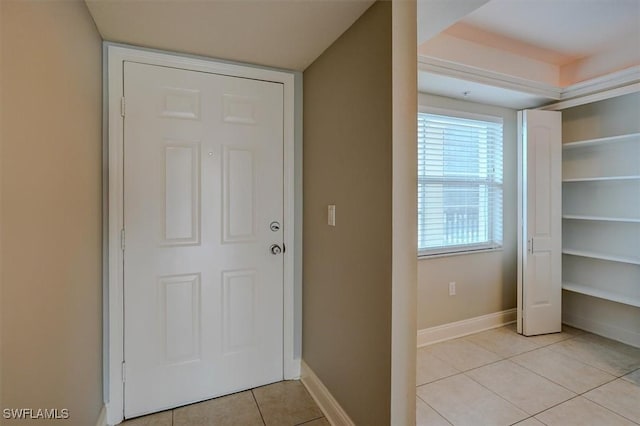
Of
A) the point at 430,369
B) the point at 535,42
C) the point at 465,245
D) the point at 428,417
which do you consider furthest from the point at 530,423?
the point at 535,42

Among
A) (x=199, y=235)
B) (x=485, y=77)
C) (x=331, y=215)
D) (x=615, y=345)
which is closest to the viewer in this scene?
(x=331, y=215)

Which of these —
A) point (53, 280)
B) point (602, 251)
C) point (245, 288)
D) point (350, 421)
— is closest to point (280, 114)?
point (245, 288)

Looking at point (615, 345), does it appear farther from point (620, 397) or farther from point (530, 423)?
point (530, 423)

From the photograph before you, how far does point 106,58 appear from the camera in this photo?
1741 mm

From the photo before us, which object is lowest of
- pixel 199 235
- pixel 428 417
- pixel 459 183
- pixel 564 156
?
pixel 428 417

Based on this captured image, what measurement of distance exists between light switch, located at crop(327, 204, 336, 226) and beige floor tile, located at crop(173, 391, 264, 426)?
1.21 m

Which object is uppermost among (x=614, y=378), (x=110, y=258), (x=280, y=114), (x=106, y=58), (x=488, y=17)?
(x=488, y=17)

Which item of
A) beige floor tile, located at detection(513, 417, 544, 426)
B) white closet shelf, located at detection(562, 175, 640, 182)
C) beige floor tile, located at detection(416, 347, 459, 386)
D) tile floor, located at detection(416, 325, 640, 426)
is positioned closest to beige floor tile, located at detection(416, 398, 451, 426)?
tile floor, located at detection(416, 325, 640, 426)

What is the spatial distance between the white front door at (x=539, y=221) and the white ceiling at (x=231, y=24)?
2.28 meters

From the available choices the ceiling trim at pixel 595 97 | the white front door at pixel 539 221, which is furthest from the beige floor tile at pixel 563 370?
the ceiling trim at pixel 595 97

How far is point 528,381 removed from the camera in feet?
7.18

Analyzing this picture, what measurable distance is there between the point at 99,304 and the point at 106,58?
1365 millimetres

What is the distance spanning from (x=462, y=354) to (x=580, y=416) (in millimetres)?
843

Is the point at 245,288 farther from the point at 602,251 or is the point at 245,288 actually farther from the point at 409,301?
the point at 602,251
